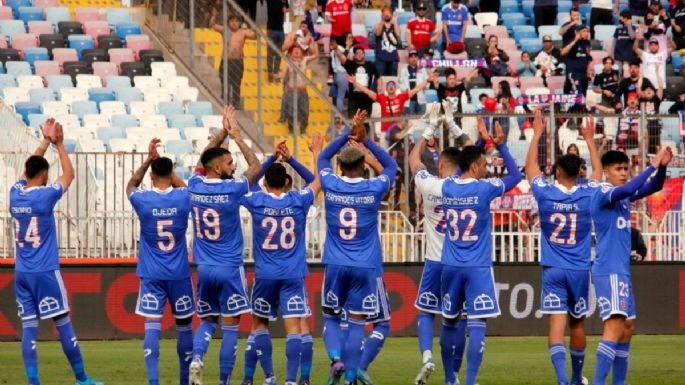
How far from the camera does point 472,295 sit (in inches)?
594

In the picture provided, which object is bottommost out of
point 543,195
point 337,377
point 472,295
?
point 337,377

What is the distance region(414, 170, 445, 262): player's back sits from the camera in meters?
15.8

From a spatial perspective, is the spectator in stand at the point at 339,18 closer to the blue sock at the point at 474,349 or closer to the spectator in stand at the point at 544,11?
the spectator in stand at the point at 544,11

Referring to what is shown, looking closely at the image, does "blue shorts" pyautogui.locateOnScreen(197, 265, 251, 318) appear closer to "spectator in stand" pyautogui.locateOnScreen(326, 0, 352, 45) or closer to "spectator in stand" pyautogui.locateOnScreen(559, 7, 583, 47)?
"spectator in stand" pyautogui.locateOnScreen(326, 0, 352, 45)

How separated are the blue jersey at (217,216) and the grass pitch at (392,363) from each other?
67.6 inches

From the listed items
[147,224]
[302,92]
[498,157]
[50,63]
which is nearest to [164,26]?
[50,63]

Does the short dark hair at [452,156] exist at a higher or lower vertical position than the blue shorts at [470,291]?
higher

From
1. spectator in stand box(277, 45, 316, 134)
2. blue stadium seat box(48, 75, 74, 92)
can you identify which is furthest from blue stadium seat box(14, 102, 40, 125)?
spectator in stand box(277, 45, 316, 134)

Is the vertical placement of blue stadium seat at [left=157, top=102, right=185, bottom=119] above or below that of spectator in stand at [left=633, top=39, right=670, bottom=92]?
below

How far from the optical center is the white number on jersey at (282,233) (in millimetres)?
15320

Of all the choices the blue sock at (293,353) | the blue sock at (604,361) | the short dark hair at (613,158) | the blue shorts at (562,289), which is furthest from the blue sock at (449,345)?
the short dark hair at (613,158)

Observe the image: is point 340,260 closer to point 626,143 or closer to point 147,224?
point 147,224

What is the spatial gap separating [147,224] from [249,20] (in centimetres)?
1278

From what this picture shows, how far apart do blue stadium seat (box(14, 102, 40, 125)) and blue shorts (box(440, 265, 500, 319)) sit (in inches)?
542
